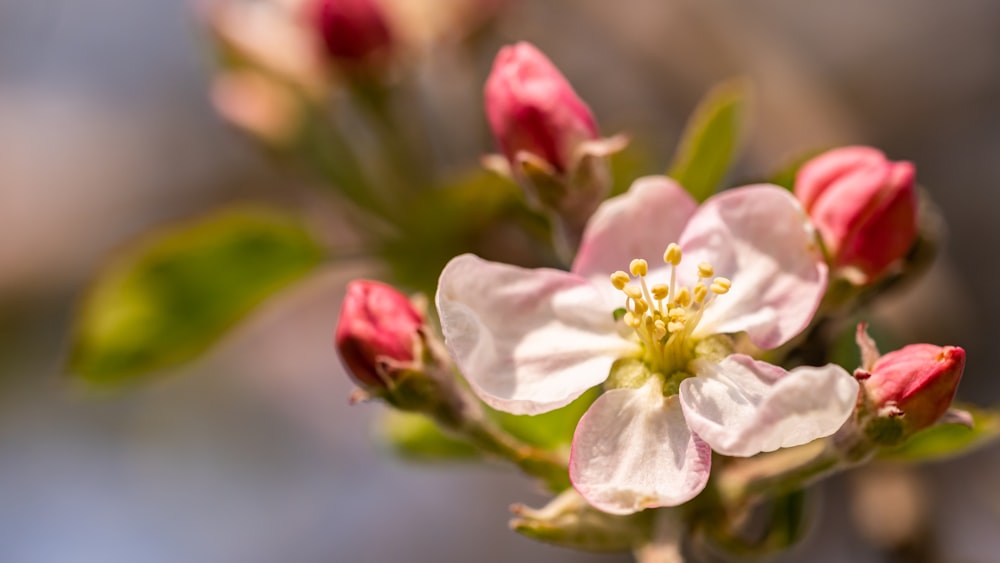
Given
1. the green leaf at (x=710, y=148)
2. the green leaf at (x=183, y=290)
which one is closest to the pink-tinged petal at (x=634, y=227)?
the green leaf at (x=710, y=148)

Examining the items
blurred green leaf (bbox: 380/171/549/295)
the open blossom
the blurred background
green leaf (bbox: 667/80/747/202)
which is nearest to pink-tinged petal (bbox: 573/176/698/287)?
the open blossom

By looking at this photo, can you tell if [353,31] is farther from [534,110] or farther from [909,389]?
[909,389]

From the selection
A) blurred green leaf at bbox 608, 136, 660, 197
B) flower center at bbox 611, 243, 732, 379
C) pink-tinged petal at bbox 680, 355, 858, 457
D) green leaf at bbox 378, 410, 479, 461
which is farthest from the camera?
blurred green leaf at bbox 608, 136, 660, 197

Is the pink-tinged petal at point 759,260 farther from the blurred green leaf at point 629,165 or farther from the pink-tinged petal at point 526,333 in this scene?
the blurred green leaf at point 629,165

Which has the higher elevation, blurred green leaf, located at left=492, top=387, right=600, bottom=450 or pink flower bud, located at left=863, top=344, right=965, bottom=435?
pink flower bud, located at left=863, top=344, right=965, bottom=435

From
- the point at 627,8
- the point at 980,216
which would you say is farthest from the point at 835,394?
the point at 980,216

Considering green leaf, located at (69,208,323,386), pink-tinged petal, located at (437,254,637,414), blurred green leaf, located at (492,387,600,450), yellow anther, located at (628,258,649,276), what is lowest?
green leaf, located at (69,208,323,386)

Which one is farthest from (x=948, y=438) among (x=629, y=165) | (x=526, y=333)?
(x=629, y=165)

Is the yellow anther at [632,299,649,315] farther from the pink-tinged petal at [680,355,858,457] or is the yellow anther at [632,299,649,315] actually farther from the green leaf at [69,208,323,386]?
the green leaf at [69,208,323,386]
